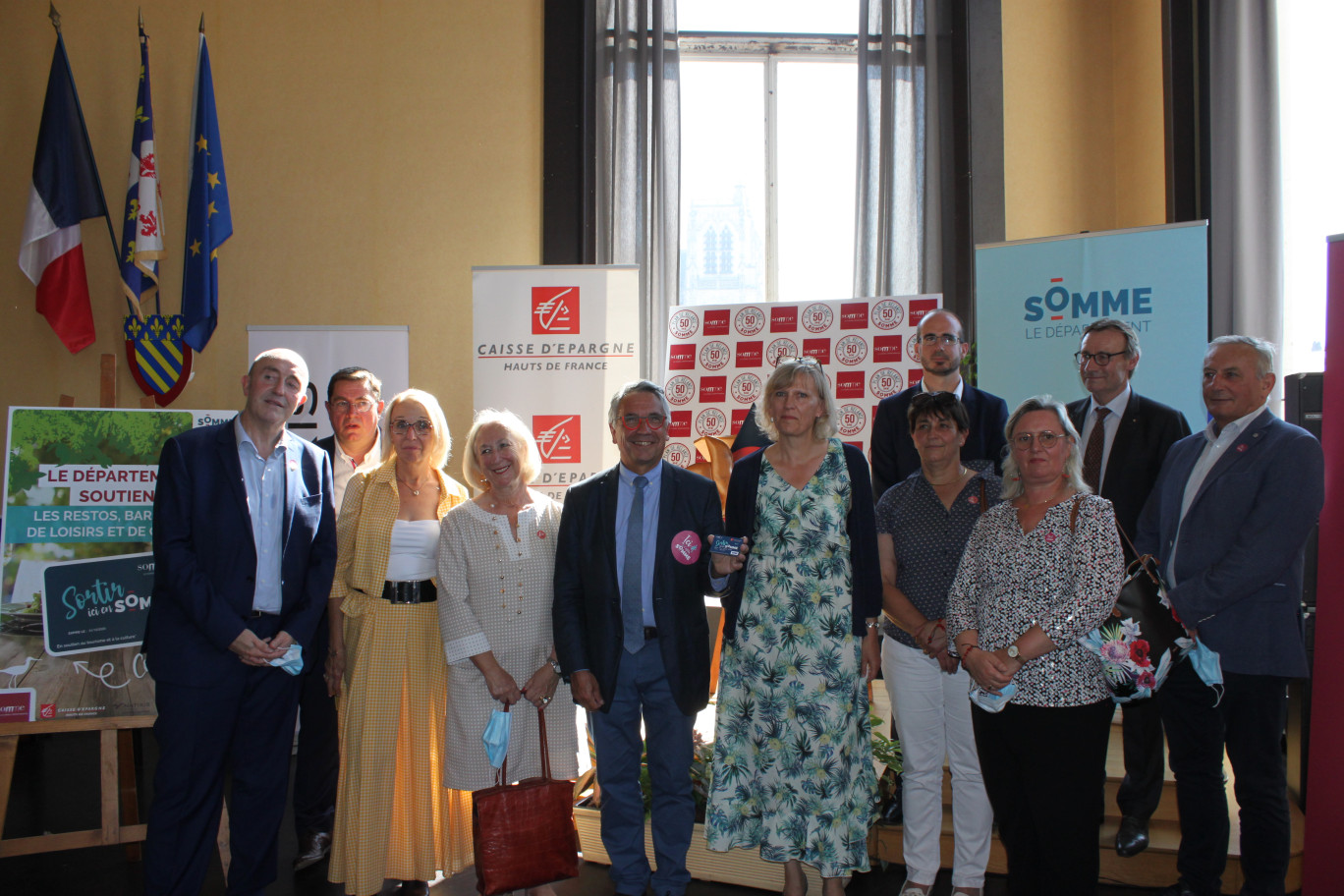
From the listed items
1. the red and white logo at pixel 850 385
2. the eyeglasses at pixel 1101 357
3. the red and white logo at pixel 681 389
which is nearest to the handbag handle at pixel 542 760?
the eyeglasses at pixel 1101 357

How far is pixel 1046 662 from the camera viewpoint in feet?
6.93

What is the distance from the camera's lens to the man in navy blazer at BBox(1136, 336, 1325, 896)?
2361mm

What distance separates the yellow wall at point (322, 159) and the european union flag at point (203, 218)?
1.12 feet

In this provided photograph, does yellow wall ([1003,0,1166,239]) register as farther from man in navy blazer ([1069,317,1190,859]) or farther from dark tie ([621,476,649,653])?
dark tie ([621,476,649,653])

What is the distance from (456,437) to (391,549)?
103 inches

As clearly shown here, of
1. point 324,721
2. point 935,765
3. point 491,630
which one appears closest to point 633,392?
point 491,630

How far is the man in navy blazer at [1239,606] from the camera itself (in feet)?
7.75

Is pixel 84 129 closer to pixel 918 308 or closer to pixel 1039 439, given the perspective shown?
pixel 918 308

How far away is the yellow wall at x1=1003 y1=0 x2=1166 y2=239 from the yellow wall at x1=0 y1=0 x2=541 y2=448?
2.98 m

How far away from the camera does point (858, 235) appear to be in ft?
17.5

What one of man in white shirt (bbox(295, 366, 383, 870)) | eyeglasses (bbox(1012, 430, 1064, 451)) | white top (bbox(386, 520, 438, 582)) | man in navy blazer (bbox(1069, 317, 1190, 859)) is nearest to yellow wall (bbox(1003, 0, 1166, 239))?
man in navy blazer (bbox(1069, 317, 1190, 859))

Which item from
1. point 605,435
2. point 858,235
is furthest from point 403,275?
point 858,235

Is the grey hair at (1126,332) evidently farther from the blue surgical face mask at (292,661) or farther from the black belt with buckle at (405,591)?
the blue surgical face mask at (292,661)

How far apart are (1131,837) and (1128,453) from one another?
1248 millimetres
